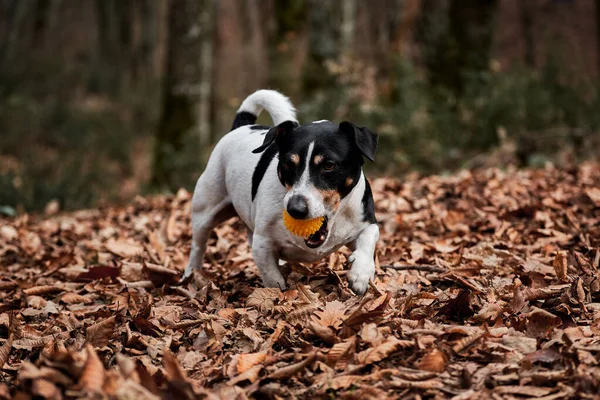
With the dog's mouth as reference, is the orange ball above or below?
above

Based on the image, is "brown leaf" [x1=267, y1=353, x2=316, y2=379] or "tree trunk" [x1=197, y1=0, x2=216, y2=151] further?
"tree trunk" [x1=197, y1=0, x2=216, y2=151]

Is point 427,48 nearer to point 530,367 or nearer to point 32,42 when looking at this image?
point 530,367

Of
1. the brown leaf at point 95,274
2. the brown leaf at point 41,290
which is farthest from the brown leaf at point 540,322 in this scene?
the brown leaf at point 41,290

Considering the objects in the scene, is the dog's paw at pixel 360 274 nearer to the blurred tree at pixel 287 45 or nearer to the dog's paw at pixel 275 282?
the dog's paw at pixel 275 282

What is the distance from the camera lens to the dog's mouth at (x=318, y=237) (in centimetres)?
392

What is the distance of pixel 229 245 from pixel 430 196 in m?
2.24

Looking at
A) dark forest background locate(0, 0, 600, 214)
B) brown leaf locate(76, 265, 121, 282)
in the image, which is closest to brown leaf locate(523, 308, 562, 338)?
brown leaf locate(76, 265, 121, 282)

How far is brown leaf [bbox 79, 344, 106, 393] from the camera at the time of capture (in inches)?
102

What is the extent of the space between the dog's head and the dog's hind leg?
1129 millimetres

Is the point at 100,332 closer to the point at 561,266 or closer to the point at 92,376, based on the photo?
the point at 92,376

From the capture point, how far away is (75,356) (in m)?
2.85

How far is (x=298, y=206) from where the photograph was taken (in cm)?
362

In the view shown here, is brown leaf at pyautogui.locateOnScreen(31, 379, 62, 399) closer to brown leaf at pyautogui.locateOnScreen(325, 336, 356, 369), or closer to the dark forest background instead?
brown leaf at pyautogui.locateOnScreen(325, 336, 356, 369)

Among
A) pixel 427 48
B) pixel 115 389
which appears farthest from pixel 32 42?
pixel 115 389
